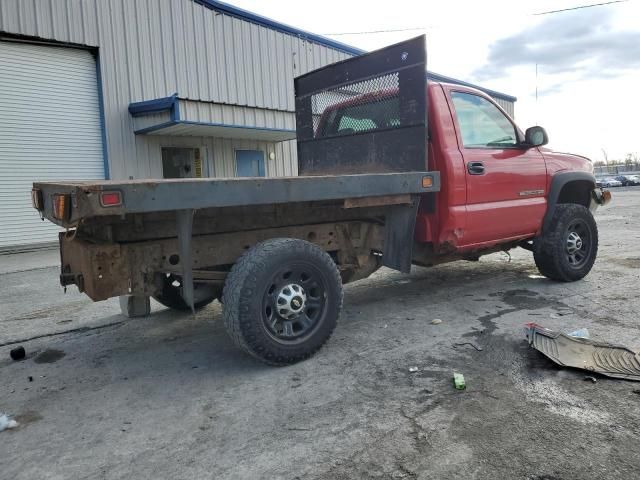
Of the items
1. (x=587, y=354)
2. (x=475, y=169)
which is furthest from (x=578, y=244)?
(x=587, y=354)

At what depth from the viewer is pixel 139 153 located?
40.6 feet

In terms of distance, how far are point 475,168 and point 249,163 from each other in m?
10.8

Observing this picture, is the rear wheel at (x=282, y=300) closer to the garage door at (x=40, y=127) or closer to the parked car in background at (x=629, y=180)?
the garage door at (x=40, y=127)

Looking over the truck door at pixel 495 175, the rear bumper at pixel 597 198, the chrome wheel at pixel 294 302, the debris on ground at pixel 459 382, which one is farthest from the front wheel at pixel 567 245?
the chrome wheel at pixel 294 302

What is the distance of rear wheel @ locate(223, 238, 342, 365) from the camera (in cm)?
348

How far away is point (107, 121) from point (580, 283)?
34.4 ft

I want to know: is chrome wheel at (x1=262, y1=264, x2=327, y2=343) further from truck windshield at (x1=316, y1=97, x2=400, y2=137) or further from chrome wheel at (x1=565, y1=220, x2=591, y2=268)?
chrome wheel at (x1=565, y1=220, x2=591, y2=268)

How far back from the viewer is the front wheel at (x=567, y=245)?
577 centimetres

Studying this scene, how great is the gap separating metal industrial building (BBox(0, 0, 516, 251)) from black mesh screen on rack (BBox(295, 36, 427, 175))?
218 inches

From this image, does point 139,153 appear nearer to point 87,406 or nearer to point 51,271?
point 51,271

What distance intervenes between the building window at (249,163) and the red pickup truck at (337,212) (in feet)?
28.7

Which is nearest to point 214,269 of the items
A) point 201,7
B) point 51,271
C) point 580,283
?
point 580,283

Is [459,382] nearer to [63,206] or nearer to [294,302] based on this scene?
[294,302]

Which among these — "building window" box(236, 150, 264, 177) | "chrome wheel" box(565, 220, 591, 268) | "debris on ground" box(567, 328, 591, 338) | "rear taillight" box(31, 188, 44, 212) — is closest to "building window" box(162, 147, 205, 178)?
"building window" box(236, 150, 264, 177)
